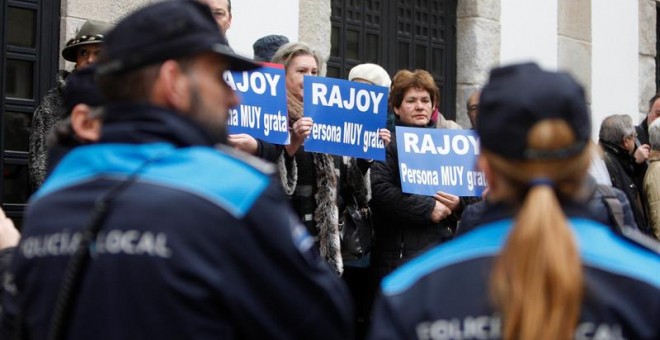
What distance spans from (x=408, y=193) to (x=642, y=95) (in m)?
6.68

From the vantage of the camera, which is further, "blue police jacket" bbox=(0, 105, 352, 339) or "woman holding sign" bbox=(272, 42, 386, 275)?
"woman holding sign" bbox=(272, 42, 386, 275)

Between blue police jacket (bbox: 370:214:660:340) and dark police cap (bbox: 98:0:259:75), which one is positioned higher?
dark police cap (bbox: 98:0:259:75)

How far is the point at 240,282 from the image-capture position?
239 cm

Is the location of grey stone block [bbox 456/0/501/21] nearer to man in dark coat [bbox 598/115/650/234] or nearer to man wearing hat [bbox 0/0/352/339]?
man in dark coat [bbox 598/115/650/234]

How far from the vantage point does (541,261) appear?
218 cm

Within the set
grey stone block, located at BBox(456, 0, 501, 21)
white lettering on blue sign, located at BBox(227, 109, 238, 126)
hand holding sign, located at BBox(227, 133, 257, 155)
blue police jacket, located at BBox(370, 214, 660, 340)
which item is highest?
grey stone block, located at BBox(456, 0, 501, 21)

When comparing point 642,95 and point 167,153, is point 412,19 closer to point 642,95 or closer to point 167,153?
point 642,95

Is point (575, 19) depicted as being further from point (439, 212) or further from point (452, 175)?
point (439, 212)

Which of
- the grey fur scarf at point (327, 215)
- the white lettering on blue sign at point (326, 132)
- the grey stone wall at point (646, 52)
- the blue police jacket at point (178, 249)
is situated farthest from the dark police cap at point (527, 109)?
the grey stone wall at point (646, 52)

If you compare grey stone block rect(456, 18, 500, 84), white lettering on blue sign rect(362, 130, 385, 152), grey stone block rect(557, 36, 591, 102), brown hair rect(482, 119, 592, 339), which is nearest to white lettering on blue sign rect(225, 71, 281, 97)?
white lettering on blue sign rect(362, 130, 385, 152)

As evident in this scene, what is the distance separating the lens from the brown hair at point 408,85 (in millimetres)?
A: 7293

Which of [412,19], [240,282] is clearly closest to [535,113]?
[240,282]

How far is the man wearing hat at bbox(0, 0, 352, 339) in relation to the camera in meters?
2.36

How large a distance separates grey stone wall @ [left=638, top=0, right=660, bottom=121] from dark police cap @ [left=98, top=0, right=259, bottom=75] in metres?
10.9
